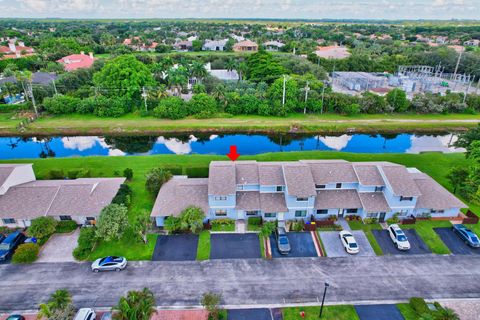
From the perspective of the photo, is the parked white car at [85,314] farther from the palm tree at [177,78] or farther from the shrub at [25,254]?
the palm tree at [177,78]

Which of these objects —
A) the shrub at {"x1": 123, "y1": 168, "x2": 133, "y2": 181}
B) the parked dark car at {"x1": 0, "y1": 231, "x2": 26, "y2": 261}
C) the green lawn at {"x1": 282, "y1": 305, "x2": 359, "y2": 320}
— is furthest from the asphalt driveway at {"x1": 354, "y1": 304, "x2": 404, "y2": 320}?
the parked dark car at {"x1": 0, "y1": 231, "x2": 26, "y2": 261}

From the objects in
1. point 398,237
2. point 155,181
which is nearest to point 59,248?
point 155,181

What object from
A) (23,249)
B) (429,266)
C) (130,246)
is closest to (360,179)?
(429,266)

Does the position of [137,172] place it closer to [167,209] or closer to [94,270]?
[167,209]

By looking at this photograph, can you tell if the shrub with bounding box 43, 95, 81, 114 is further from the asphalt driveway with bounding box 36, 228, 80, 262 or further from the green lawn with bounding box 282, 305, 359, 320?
the green lawn with bounding box 282, 305, 359, 320

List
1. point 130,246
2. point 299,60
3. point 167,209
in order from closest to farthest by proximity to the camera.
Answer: point 130,246 < point 167,209 < point 299,60
